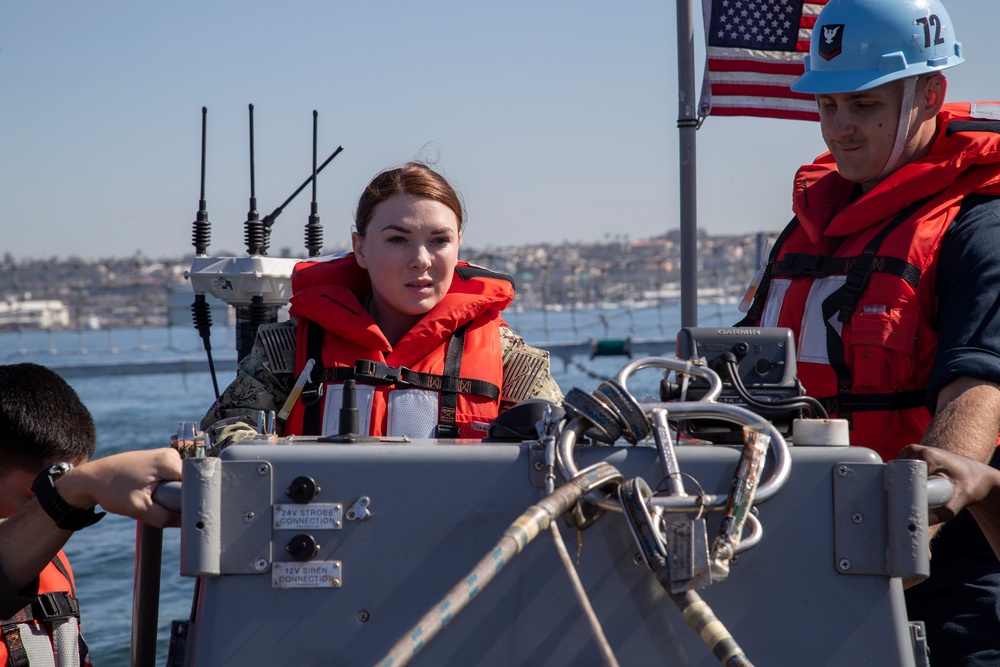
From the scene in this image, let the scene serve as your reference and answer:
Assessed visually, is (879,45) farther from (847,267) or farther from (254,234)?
(254,234)

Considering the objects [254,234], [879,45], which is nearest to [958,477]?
[879,45]

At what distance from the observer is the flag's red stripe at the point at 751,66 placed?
14.2ft

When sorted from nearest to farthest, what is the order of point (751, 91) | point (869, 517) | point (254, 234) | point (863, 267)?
1. point (869, 517)
2. point (863, 267)
3. point (254, 234)
4. point (751, 91)

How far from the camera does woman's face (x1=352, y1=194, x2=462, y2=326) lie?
265 cm

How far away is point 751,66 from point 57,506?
11.5 feet

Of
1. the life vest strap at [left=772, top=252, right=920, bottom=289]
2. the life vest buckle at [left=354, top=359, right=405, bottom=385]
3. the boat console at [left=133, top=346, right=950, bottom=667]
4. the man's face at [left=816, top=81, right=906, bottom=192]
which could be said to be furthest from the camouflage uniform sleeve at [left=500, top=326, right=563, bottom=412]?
the boat console at [left=133, top=346, right=950, bottom=667]

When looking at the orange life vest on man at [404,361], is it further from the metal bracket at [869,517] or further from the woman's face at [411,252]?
the metal bracket at [869,517]

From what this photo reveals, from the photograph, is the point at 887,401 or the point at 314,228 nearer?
the point at 887,401

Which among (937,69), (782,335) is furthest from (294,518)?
(937,69)

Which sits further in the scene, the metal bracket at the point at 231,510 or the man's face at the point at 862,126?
the man's face at the point at 862,126

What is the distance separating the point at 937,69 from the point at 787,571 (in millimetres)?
1598

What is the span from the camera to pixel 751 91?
14.3ft

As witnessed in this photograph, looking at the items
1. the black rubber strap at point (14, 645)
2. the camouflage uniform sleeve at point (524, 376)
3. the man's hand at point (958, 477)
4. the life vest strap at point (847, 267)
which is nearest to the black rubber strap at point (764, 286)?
the life vest strap at point (847, 267)

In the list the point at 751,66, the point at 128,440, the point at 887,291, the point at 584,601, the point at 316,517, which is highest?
the point at 751,66
